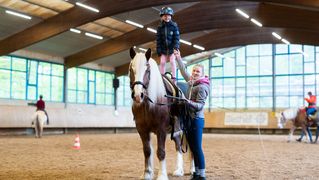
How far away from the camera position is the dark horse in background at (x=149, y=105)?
5824 millimetres

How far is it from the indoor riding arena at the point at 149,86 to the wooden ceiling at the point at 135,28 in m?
0.08

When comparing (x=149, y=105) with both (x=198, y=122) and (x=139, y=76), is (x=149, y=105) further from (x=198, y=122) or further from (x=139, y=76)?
(x=198, y=122)

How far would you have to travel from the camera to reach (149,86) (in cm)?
599

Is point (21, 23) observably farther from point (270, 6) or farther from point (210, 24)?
point (270, 6)

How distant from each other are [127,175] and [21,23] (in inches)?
864

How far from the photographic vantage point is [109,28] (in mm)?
30812

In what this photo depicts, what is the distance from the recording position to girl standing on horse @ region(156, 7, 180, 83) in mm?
7262

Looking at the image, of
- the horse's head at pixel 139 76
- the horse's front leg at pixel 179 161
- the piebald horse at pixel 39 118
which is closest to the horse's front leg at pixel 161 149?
the horse's head at pixel 139 76

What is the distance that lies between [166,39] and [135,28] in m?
24.6

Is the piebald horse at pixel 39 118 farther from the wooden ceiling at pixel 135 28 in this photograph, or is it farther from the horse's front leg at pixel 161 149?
the horse's front leg at pixel 161 149

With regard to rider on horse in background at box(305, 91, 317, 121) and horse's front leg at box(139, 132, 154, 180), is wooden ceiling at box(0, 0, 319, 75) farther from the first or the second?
horse's front leg at box(139, 132, 154, 180)

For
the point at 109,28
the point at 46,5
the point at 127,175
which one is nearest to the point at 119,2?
the point at 46,5

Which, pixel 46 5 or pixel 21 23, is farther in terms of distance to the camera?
pixel 21 23

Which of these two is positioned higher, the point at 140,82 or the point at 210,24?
the point at 210,24
